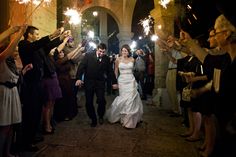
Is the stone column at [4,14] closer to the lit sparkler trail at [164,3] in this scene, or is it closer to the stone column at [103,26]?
the lit sparkler trail at [164,3]

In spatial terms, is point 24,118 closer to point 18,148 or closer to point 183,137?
point 18,148

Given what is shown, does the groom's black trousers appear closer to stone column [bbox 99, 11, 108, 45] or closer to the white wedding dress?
the white wedding dress

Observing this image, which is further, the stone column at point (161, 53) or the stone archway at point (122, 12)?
the stone archway at point (122, 12)

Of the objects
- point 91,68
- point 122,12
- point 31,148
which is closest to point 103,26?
point 122,12

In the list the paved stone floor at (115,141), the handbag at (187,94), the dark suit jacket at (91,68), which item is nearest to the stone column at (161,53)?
the paved stone floor at (115,141)

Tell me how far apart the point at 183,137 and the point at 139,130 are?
1.07 meters

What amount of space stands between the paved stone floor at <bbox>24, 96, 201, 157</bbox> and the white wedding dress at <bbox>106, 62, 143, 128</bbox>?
22cm

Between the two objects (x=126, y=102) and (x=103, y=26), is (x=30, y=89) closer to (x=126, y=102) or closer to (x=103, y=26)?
(x=126, y=102)

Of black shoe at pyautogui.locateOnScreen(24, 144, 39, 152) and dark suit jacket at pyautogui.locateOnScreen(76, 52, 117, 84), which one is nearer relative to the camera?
black shoe at pyautogui.locateOnScreen(24, 144, 39, 152)

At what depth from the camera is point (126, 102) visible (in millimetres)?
7141

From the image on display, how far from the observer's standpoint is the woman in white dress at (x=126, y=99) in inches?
275

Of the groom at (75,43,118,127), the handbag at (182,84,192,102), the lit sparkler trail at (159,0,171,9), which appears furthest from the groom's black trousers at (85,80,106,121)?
the lit sparkler trail at (159,0,171,9)

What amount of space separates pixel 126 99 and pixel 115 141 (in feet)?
5.83

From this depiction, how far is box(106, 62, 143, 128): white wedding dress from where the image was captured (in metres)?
7.02
